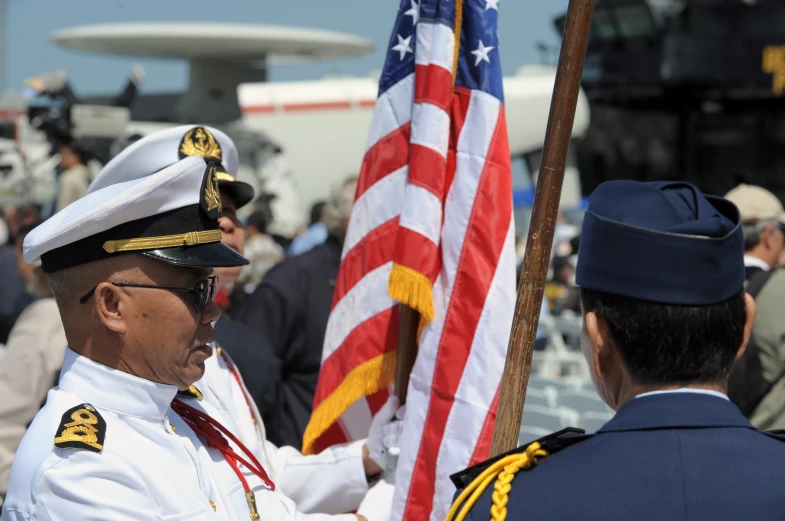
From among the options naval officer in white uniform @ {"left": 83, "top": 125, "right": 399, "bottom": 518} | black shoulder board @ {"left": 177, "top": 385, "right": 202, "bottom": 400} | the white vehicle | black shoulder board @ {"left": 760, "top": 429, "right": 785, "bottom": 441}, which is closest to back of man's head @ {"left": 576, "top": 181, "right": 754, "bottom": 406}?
black shoulder board @ {"left": 760, "top": 429, "right": 785, "bottom": 441}

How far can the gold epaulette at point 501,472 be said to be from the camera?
4.79 feet

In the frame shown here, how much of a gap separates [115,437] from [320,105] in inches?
841

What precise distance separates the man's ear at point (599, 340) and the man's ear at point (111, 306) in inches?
34.2

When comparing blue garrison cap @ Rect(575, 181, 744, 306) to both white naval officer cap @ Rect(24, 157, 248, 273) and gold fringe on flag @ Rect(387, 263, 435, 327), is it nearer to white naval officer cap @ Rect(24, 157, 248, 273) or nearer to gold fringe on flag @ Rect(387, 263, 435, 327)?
white naval officer cap @ Rect(24, 157, 248, 273)

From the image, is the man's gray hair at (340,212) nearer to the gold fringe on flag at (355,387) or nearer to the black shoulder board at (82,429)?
the gold fringe on flag at (355,387)

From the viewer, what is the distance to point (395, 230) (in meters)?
3.19

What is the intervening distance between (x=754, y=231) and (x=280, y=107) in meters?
19.0

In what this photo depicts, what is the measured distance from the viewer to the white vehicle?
1978 cm

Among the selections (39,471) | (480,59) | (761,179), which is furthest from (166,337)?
(761,179)

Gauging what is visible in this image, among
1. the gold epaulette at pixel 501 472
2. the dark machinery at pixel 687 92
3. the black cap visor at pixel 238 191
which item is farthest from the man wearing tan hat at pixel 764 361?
the dark machinery at pixel 687 92

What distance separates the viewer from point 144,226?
192 cm

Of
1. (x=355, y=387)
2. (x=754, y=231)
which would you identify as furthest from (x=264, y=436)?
(x=754, y=231)

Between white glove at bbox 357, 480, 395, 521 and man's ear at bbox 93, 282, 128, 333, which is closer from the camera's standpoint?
man's ear at bbox 93, 282, 128, 333

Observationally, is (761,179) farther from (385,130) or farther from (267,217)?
(385,130)
